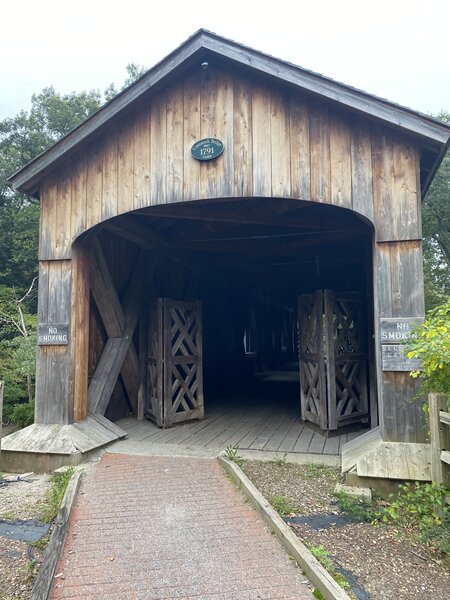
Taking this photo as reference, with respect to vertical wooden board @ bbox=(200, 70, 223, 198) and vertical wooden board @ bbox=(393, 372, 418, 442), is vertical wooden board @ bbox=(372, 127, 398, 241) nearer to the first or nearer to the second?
vertical wooden board @ bbox=(393, 372, 418, 442)

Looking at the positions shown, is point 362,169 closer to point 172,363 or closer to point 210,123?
point 210,123

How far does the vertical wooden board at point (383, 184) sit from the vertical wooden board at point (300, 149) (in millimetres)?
696

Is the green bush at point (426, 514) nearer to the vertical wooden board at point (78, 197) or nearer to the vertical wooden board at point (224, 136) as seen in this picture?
the vertical wooden board at point (224, 136)

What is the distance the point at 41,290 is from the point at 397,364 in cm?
422

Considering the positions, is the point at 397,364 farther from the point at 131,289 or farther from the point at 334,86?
the point at 131,289

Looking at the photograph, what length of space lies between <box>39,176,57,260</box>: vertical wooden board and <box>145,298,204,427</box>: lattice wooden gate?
74.8 inches

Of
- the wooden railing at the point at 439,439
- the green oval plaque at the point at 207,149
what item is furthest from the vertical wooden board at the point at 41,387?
the wooden railing at the point at 439,439

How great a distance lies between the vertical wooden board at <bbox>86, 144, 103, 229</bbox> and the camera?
5.29 meters

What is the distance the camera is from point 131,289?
7.11 m

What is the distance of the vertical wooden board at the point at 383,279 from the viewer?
14.4 feet

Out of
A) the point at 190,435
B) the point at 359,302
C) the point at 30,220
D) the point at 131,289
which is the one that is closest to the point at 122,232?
the point at 131,289

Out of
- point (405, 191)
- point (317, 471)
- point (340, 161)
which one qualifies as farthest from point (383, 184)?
point (317, 471)

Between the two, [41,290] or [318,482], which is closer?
[318,482]

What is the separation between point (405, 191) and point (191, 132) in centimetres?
246
